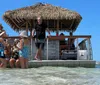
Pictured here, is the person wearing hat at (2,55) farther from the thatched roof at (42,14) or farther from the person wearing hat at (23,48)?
the thatched roof at (42,14)

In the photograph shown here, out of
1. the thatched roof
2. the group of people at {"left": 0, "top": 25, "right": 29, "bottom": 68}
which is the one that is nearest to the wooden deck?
the group of people at {"left": 0, "top": 25, "right": 29, "bottom": 68}

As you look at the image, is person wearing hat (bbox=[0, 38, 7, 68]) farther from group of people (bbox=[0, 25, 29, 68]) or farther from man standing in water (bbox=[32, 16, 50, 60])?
man standing in water (bbox=[32, 16, 50, 60])

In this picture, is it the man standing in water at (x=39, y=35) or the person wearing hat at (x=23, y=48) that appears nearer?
the person wearing hat at (x=23, y=48)

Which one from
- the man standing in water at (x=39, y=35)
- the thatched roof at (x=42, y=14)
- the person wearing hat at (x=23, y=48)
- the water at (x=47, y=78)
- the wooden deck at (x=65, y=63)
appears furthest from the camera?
the thatched roof at (x=42, y=14)

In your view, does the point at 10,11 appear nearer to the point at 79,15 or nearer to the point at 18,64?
the point at 79,15

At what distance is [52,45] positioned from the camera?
13508 millimetres

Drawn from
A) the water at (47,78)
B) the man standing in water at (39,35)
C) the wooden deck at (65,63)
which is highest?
the man standing in water at (39,35)

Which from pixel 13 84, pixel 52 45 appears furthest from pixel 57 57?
pixel 13 84

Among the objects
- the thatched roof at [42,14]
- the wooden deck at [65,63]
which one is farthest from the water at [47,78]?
the thatched roof at [42,14]

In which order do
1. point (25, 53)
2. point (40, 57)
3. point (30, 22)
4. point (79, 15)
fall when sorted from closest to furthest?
point (25, 53) → point (40, 57) → point (79, 15) → point (30, 22)

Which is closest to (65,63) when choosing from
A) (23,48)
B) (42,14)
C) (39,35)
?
(39,35)

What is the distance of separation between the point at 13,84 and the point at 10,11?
363 inches

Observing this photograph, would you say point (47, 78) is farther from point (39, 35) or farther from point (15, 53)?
point (39, 35)

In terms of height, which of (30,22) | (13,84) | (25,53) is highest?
(30,22)
